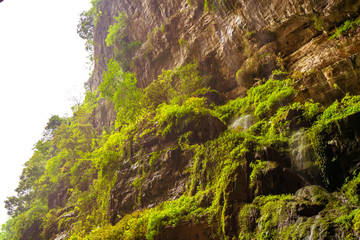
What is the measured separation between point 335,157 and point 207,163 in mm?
4775

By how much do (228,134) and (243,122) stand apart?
2029mm

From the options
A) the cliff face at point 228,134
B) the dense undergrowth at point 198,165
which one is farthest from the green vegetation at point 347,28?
Answer: the dense undergrowth at point 198,165

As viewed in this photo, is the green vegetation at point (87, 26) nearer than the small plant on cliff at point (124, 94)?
No

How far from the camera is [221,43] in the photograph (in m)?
16.3

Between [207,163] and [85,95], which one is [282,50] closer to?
[207,163]

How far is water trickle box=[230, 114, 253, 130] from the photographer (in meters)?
11.8

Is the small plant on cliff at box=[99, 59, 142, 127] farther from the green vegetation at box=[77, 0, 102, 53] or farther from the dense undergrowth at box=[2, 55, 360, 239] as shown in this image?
the green vegetation at box=[77, 0, 102, 53]

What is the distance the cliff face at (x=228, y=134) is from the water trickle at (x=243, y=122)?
0.13 meters

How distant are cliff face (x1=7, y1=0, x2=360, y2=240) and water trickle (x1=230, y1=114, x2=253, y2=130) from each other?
0.13 metres

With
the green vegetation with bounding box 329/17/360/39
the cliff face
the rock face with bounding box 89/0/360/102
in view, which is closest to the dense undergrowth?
the cliff face

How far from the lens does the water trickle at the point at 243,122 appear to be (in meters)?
11.8

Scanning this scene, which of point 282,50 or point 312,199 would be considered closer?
point 312,199

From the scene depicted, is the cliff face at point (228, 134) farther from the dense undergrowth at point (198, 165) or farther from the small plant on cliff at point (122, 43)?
the small plant on cliff at point (122, 43)

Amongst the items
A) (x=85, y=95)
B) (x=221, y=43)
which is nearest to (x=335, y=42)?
(x=221, y=43)
